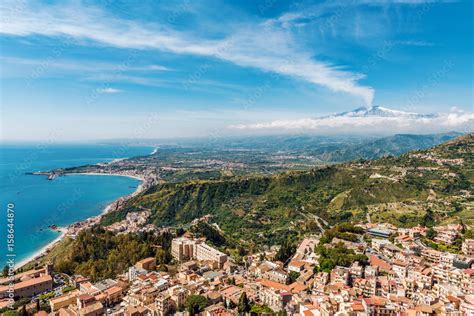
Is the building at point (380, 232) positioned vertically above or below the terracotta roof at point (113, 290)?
above

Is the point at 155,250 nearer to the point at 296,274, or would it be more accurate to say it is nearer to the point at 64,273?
the point at 64,273

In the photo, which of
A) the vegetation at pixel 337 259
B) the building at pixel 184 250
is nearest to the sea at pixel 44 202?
the building at pixel 184 250

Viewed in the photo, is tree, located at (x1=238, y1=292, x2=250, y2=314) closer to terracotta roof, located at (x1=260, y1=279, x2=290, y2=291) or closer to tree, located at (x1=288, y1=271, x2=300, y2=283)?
terracotta roof, located at (x1=260, y1=279, x2=290, y2=291)

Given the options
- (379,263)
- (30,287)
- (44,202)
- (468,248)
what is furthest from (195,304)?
(44,202)

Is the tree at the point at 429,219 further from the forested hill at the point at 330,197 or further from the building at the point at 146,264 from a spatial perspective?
the building at the point at 146,264

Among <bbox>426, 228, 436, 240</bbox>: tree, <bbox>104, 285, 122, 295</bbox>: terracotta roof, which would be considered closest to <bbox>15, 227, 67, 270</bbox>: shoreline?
<bbox>104, 285, 122, 295</bbox>: terracotta roof
